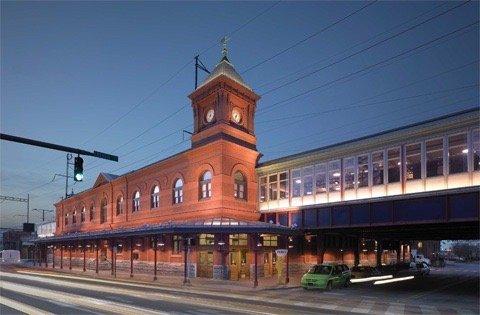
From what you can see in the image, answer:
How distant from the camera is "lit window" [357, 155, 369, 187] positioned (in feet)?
100

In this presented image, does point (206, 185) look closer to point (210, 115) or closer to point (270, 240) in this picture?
point (210, 115)

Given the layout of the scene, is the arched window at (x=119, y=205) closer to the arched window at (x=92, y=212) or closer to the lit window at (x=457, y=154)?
the arched window at (x=92, y=212)

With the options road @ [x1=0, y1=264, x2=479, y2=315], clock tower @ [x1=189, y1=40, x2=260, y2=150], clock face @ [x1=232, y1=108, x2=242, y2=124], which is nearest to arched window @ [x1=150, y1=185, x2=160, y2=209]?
clock tower @ [x1=189, y1=40, x2=260, y2=150]

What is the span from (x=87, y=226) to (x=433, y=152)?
50.7 m

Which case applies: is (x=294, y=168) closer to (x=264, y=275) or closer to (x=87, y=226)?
(x=264, y=275)

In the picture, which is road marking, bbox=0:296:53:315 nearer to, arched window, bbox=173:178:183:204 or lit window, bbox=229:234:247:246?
lit window, bbox=229:234:247:246

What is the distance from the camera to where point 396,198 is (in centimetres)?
2780

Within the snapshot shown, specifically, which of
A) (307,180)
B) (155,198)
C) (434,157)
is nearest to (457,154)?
(434,157)

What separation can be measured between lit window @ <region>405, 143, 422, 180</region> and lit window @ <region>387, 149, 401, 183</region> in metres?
0.67

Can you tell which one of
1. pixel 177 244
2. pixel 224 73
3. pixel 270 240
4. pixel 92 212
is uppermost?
pixel 224 73

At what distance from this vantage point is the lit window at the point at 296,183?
1400 inches

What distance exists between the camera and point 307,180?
115ft

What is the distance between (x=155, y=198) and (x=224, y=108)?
13.4 meters

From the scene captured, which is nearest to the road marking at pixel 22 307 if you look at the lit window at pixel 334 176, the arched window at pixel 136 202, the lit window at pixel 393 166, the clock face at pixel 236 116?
the lit window at pixel 334 176
